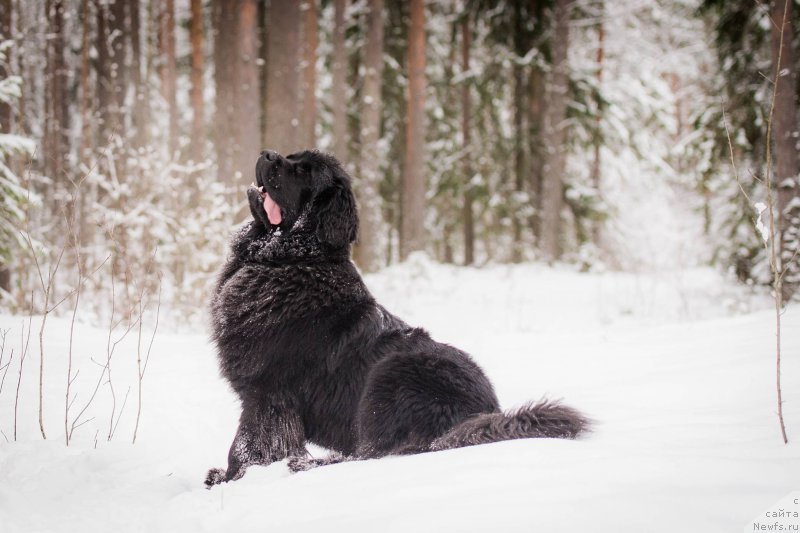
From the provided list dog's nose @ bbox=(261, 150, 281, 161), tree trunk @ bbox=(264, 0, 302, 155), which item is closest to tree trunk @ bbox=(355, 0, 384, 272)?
tree trunk @ bbox=(264, 0, 302, 155)

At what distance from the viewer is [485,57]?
636 inches

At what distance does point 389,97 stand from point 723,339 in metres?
13.0

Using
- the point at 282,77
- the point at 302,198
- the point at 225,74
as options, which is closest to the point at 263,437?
the point at 302,198

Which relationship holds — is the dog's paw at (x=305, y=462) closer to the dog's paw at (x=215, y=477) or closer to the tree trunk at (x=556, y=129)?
the dog's paw at (x=215, y=477)

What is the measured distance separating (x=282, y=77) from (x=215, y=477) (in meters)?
7.81

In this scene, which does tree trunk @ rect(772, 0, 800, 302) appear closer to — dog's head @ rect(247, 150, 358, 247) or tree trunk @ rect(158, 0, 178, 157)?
dog's head @ rect(247, 150, 358, 247)

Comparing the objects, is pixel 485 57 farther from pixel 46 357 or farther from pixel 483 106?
pixel 46 357

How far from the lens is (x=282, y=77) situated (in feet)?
29.8

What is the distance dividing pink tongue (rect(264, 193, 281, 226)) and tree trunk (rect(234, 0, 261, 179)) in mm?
5835

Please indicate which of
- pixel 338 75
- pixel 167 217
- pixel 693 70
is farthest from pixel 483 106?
pixel 167 217

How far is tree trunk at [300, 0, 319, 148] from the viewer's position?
1289 cm

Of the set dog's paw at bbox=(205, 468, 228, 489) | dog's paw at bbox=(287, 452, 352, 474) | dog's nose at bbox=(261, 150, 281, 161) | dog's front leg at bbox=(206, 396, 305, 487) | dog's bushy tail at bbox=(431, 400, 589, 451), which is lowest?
dog's paw at bbox=(205, 468, 228, 489)

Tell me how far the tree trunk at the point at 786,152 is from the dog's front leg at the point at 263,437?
22.2ft

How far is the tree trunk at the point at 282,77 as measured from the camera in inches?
354
